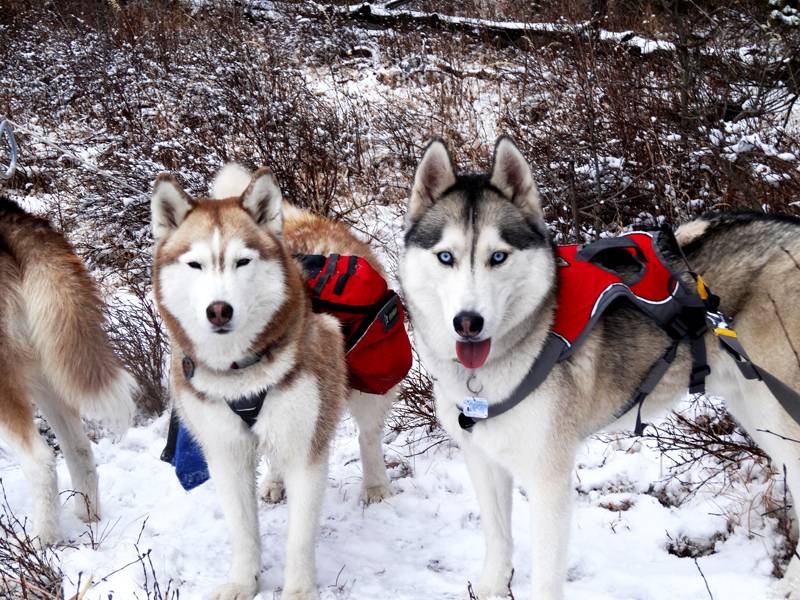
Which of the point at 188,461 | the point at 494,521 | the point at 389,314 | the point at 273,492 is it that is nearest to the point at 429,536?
the point at 494,521

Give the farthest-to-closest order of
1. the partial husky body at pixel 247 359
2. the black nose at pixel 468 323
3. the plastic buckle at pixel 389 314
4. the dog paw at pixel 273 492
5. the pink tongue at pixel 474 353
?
the dog paw at pixel 273 492, the plastic buckle at pixel 389 314, the partial husky body at pixel 247 359, the pink tongue at pixel 474 353, the black nose at pixel 468 323

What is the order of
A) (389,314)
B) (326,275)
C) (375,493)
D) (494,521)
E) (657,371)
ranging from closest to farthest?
(657,371) → (494,521) → (326,275) → (389,314) → (375,493)

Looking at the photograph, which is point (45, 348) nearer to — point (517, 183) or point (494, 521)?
point (494, 521)

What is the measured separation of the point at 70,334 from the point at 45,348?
13 centimetres

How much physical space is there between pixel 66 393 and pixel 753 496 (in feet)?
10.6

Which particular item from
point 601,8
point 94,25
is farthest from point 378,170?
point 94,25

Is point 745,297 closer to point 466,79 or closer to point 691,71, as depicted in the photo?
point 691,71

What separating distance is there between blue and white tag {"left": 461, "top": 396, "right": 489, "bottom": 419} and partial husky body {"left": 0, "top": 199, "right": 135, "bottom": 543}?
1806mm

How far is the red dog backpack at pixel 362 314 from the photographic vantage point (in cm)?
327

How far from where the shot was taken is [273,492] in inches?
149

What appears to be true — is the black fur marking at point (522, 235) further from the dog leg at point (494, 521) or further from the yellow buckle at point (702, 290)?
the dog leg at point (494, 521)

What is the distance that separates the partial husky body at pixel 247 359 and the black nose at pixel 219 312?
0.09ft

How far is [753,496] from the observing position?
10.4ft

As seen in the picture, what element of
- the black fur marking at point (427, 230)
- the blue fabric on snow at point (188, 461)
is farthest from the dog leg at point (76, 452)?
the black fur marking at point (427, 230)
